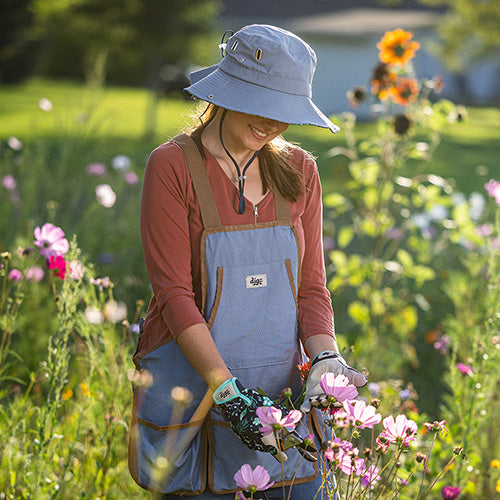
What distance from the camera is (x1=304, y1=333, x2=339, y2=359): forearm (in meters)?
1.73

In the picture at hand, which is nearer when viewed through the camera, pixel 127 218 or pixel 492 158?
pixel 127 218

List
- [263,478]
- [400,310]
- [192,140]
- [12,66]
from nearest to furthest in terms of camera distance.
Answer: [263,478] → [192,140] → [400,310] → [12,66]

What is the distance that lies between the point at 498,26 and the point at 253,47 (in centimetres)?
1730

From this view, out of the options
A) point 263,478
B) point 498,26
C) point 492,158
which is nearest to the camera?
point 263,478

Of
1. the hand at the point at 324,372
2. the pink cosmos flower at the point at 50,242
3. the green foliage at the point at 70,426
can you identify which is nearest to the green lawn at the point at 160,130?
the green foliage at the point at 70,426

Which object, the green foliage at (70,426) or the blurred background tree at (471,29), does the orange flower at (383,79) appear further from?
the blurred background tree at (471,29)

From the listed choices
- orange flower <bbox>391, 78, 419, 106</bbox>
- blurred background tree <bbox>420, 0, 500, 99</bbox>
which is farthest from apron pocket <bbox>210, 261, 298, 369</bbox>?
blurred background tree <bbox>420, 0, 500, 99</bbox>

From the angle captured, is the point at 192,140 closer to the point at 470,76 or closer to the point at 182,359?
the point at 182,359

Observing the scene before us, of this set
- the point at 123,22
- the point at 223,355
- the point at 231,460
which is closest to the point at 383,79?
the point at 223,355

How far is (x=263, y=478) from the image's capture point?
50.6 inches

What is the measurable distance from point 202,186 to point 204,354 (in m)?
0.41

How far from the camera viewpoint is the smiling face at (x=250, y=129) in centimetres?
166

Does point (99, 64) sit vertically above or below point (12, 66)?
above

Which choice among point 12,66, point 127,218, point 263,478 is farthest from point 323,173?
point 12,66
